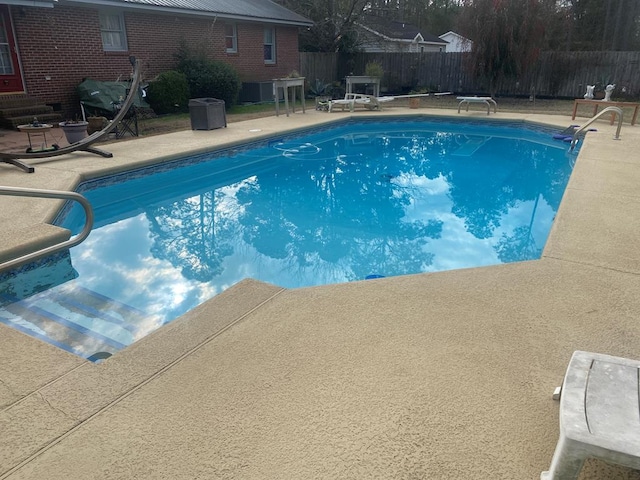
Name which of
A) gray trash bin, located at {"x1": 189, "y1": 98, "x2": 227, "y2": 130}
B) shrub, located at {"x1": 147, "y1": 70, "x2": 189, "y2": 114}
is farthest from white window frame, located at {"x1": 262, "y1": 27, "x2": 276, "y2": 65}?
gray trash bin, located at {"x1": 189, "y1": 98, "x2": 227, "y2": 130}

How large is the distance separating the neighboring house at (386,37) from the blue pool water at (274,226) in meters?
12.3

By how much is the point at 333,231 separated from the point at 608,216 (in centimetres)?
297

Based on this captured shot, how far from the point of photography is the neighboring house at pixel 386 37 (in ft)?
67.8

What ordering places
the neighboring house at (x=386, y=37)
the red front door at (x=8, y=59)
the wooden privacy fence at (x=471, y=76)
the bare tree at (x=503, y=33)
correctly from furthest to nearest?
1. the neighboring house at (x=386, y=37)
2. the wooden privacy fence at (x=471, y=76)
3. the bare tree at (x=503, y=33)
4. the red front door at (x=8, y=59)

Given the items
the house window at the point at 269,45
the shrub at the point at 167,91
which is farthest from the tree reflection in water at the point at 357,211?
the house window at the point at 269,45

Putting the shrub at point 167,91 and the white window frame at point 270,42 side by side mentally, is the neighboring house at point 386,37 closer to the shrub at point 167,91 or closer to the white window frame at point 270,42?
the white window frame at point 270,42

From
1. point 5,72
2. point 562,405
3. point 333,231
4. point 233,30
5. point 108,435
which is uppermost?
point 233,30

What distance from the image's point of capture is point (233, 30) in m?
16.1

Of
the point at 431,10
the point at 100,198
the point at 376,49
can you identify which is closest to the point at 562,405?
the point at 100,198

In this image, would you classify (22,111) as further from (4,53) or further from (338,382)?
(338,382)

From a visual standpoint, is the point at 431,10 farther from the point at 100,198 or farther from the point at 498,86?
the point at 100,198

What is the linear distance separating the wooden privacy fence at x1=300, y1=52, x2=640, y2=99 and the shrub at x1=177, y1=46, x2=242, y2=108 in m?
5.82

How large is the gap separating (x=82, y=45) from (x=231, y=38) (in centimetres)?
600

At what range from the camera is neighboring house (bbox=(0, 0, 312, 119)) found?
10203 mm
